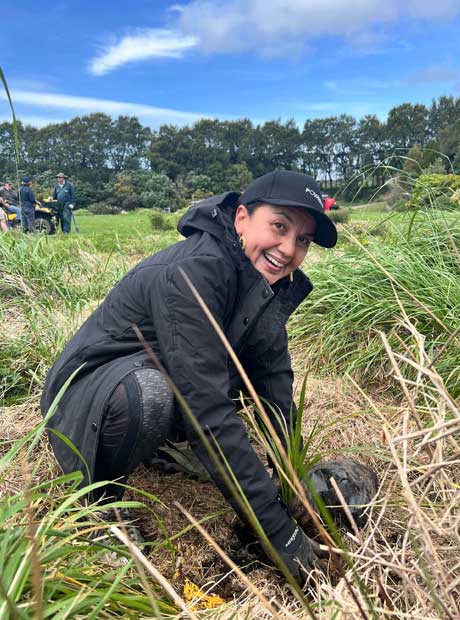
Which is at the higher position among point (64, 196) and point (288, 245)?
point (64, 196)

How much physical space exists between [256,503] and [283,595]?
0.33m

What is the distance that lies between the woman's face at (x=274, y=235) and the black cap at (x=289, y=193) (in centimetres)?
4

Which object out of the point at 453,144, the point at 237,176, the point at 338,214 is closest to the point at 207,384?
the point at 338,214

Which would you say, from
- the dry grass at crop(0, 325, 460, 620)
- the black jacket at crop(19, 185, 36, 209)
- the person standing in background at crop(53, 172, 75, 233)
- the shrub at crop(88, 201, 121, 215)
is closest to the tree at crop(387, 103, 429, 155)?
the shrub at crop(88, 201, 121, 215)

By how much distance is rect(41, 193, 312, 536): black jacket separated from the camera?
165 cm

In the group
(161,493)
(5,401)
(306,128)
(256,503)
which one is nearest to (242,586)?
(256,503)

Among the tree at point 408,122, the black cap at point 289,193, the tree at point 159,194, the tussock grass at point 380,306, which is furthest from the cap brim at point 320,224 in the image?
the tree at point 408,122

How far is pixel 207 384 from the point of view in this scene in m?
1.65

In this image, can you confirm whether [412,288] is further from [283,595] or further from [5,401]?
[5,401]

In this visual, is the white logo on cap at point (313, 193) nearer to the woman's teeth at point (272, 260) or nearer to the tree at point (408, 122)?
the woman's teeth at point (272, 260)

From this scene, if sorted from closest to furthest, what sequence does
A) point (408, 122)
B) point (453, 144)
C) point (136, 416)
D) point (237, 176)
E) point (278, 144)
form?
point (136, 416)
point (453, 144)
point (237, 176)
point (408, 122)
point (278, 144)

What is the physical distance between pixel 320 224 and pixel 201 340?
2.30 feet

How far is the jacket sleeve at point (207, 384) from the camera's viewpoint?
63.9 inches

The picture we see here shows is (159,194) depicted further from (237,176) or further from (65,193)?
(65,193)
